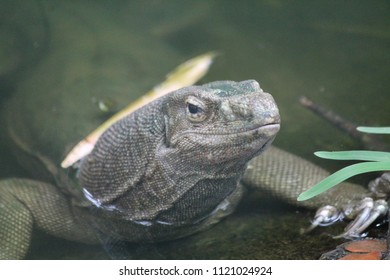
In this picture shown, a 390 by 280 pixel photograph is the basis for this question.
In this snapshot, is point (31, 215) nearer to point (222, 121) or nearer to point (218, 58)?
point (222, 121)

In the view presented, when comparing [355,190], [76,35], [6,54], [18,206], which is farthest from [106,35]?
[355,190]

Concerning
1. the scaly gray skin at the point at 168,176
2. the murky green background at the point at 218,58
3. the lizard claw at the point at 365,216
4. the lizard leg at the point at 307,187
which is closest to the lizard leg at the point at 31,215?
the scaly gray skin at the point at 168,176

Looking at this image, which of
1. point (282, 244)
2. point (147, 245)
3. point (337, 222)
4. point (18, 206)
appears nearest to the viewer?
point (282, 244)

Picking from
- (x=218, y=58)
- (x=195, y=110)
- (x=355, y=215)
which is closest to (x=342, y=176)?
(x=355, y=215)

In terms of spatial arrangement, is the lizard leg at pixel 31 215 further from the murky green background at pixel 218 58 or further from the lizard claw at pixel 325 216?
the lizard claw at pixel 325 216

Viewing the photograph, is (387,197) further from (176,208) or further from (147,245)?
(147,245)

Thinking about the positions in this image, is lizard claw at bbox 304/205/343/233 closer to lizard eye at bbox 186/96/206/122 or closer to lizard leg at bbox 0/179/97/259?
lizard eye at bbox 186/96/206/122

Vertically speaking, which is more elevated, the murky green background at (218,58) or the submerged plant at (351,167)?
the murky green background at (218,58)
